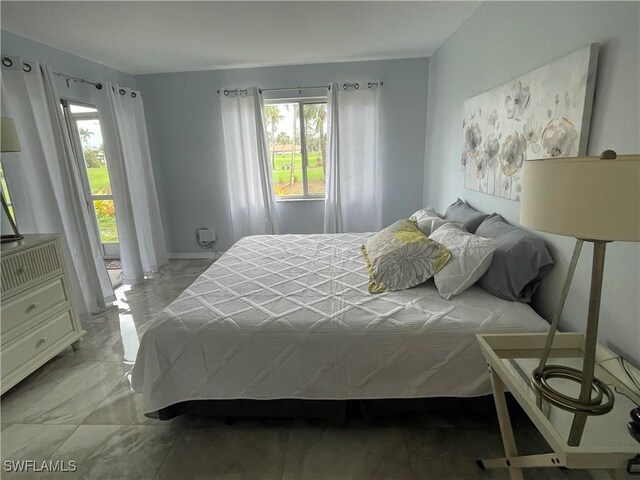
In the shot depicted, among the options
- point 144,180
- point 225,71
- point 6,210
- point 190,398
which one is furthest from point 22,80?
point 190,398

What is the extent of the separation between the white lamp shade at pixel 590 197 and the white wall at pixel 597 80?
0.59 m

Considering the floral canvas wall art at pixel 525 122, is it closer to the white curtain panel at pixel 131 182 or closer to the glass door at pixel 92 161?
the white curtain panel at pixel 131 182

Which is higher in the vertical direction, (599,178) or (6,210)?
(599,178)

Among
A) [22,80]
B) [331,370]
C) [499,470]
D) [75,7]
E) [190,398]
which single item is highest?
[75,7]

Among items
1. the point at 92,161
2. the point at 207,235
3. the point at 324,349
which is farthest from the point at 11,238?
the point at 207,235

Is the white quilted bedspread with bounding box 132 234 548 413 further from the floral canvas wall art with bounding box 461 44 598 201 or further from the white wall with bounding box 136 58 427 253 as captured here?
the white wall with bounding box 136 58 427 253

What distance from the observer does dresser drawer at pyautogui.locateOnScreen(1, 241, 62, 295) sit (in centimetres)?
195

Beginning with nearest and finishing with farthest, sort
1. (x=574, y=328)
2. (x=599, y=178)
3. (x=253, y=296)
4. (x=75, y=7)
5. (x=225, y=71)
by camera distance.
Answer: (x=599, y=178) < (x=574, y=328) < (x=253, y=296) < (x=75, y=7) < (x=225, y=71)

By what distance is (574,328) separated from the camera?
153 cm

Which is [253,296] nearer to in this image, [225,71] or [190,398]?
[190,398]

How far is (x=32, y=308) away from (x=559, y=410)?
2.88 meters

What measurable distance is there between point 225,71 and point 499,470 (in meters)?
4.48

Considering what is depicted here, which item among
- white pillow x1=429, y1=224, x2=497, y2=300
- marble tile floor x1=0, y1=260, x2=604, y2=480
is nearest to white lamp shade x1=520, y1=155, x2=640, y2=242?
white pillow x1=429, y1=224, x2=497, y2=300

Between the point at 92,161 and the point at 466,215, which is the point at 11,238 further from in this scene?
the point at 466,215
